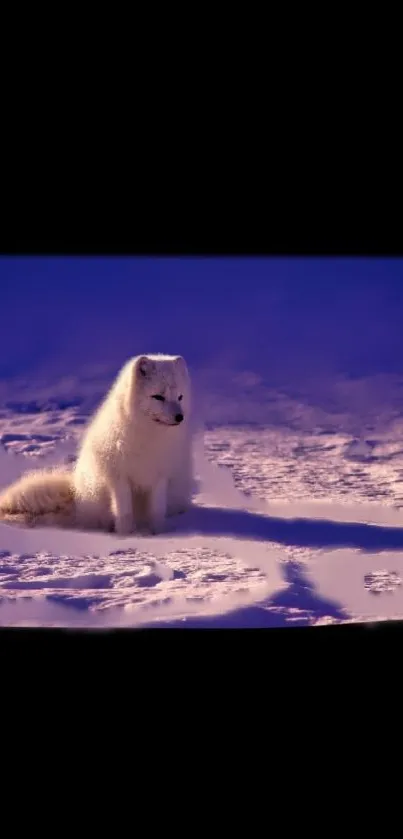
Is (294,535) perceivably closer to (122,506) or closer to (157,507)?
(157,507)

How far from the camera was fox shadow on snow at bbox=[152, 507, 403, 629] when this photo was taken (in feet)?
9.91

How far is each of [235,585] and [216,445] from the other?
2535 millimetres

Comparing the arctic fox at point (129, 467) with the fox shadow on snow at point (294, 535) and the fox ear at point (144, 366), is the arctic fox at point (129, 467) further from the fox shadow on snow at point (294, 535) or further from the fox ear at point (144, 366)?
the fox shadow on snow at point (294, 535)

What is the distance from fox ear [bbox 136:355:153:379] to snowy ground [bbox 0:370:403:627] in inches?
24.9

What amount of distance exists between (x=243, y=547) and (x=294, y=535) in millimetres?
277

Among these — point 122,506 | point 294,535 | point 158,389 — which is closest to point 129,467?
point 122,506

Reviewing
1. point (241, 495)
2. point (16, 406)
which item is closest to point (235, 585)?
point (241, 495)

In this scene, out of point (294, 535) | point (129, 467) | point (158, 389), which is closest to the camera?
point (158, 389)

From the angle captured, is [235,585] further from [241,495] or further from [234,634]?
[241,495]

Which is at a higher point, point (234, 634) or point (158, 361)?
point (158, 361)

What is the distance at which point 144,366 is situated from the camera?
3.72m

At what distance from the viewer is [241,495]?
183 inches

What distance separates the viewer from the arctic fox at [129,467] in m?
3.72

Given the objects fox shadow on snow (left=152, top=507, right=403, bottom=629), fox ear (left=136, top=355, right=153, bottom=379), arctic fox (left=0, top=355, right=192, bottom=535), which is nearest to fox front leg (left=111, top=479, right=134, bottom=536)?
arctic fox (left=0, top=355, right=192, bottom=535)
